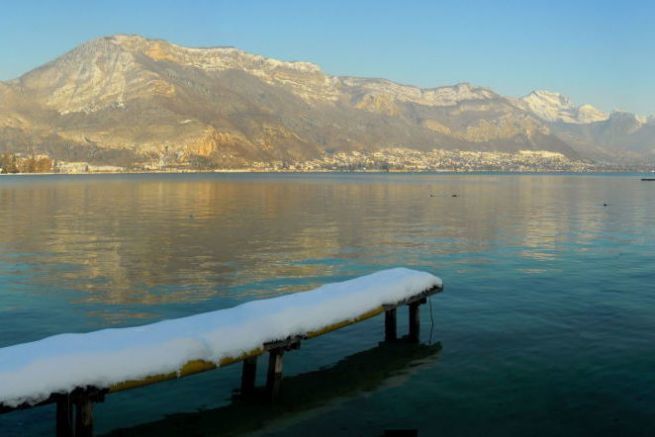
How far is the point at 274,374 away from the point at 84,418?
5.57m

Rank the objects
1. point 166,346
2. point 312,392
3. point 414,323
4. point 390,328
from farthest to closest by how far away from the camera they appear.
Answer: point 414,323 < point 390,328 < point 312,392 < point 166,346

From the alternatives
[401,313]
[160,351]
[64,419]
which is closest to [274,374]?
[160,351]

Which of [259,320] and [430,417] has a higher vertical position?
[259,320]

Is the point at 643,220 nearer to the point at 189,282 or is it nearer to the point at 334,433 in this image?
the point at 189,282

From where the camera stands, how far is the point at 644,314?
1129 inches

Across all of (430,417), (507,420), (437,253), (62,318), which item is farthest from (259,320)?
(437,253)

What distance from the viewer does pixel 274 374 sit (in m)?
18.9

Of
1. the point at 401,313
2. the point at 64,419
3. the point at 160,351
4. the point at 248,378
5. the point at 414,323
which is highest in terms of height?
the point at 160,351

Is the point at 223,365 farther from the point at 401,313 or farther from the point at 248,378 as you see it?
the point at 401,313

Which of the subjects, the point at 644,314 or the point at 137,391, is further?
the point at 644,314

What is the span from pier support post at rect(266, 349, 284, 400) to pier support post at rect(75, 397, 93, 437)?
5325mm

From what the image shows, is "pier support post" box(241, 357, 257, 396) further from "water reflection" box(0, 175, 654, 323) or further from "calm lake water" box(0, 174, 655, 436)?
"water reflection" box(0, 175, 654, 323)

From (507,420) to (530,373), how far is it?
390 centimetres

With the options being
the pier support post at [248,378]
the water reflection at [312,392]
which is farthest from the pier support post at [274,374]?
the pier support post at [248,378]
